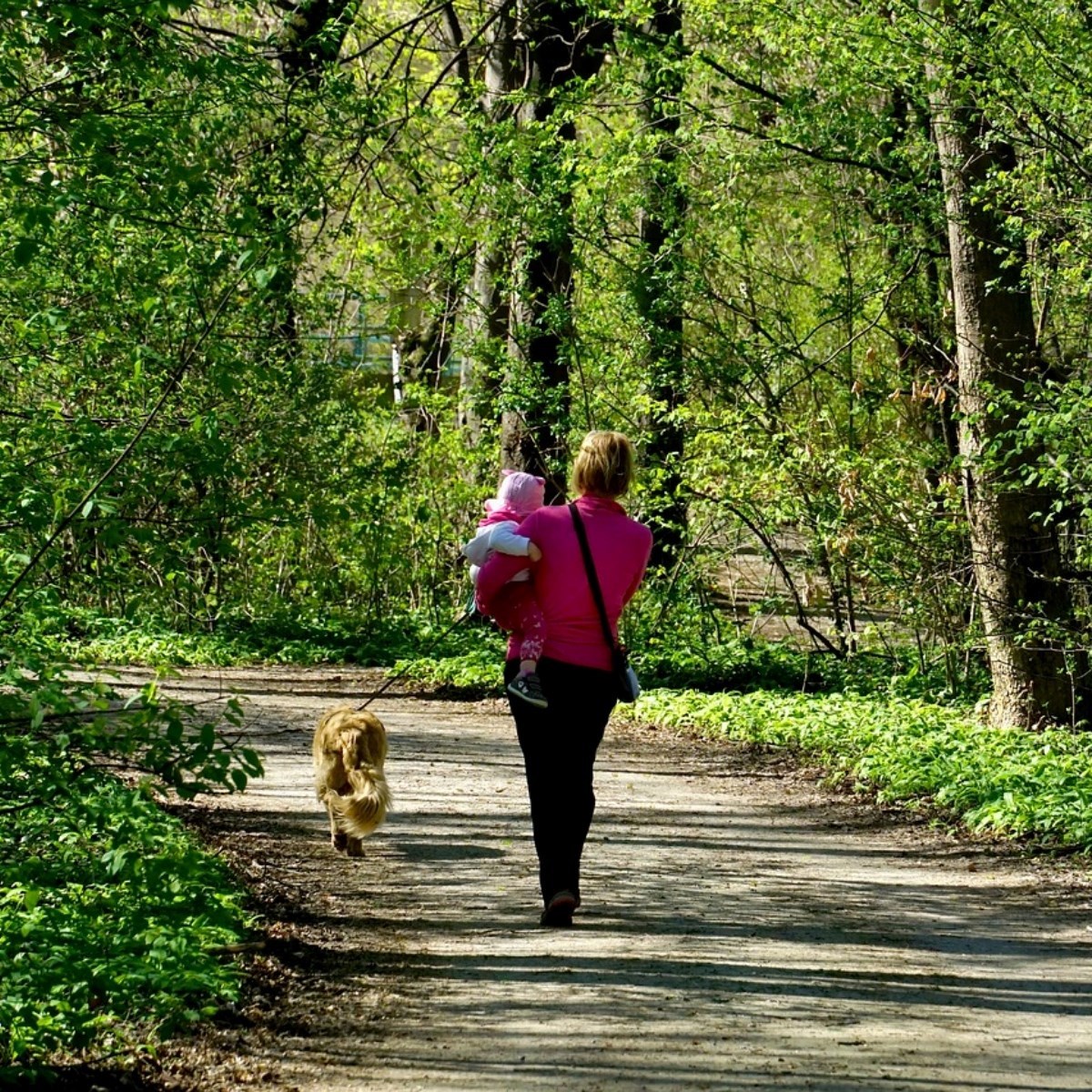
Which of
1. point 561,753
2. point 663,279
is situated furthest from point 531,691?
point 663,279

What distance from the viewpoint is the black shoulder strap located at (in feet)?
25.5

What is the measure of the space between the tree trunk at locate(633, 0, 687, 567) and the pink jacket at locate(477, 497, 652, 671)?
9013 millimetres

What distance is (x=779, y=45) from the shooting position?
15453 mm

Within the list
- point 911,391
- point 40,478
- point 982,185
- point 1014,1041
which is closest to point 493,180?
point 911,391

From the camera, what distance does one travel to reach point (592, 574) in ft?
25.5

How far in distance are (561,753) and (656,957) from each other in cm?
111

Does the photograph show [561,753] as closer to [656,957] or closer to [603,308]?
[656,957]

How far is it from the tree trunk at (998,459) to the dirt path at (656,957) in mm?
2754

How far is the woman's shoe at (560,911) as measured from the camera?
7.72 m

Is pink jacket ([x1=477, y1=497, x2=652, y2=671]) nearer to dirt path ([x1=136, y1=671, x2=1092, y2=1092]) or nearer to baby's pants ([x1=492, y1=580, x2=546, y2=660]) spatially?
baby's pants ([x1=492, y1=580, x2=546, y2=660])

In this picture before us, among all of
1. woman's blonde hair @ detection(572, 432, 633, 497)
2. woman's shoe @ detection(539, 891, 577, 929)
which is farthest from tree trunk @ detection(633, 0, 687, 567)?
woman's shoe @ detection(539, 891, 577, 929)

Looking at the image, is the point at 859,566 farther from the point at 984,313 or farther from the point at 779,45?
the point at 779,45

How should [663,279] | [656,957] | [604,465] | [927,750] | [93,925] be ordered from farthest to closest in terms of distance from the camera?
[663,279]
[927,750]
[604,465]
[656,957]
[93,925]

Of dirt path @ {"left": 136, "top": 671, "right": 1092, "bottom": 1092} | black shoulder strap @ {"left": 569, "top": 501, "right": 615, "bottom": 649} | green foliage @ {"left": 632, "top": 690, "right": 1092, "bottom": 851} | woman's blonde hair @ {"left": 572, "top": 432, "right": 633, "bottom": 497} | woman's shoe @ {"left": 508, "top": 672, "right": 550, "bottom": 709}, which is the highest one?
woman's blonde hair @ {"left": 572, "top": 432, "right": 633, "bottom": 497}
